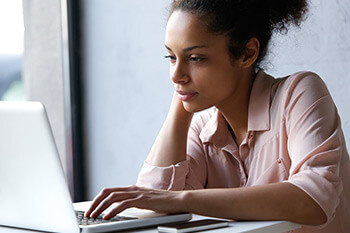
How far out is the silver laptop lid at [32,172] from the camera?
3.62ft

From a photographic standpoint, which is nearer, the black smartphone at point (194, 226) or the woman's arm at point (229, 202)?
the black smartphone at point (194, 226)

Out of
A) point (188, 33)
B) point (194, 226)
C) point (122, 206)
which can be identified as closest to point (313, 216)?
point (194, 226)

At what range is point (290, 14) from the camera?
1737 millimetres

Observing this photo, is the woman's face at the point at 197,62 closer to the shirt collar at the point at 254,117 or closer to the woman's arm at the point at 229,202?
the shirt collar at the point at 254,117

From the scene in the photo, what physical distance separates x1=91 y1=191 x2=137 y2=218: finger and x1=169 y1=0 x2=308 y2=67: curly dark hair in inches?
20.5

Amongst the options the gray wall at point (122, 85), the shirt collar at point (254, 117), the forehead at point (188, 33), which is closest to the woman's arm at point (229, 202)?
the shirt collar at point (254, 117)

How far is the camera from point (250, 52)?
1.66 meters

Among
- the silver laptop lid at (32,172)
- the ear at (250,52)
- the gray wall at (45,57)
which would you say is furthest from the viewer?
the gray wall at (45,57)

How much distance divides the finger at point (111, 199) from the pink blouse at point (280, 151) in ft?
1.15

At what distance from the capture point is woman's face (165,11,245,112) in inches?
61.0

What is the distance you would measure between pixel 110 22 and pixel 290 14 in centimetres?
167

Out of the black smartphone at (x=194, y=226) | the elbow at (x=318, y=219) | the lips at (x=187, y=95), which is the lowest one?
the elbow at (x=318, y=219)

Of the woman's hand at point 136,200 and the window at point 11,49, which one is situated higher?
the window at point 11,49

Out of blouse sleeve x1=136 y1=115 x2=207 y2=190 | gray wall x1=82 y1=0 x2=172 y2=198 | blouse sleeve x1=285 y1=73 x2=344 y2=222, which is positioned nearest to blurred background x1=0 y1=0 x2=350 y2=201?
gray wall x1=82 y1=0 x2=172 y2=198
